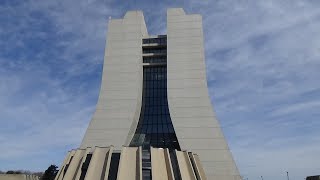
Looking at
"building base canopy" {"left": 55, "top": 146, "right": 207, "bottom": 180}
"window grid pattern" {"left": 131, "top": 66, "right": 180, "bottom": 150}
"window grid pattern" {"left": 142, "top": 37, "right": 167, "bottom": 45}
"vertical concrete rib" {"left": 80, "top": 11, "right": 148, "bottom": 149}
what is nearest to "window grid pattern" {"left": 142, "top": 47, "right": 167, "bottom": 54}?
"window grid pattern" {"left": 142, "top": 37, "right": 167, "bottom": 45}

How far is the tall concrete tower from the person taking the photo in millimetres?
46594

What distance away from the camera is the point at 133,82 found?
172 ft

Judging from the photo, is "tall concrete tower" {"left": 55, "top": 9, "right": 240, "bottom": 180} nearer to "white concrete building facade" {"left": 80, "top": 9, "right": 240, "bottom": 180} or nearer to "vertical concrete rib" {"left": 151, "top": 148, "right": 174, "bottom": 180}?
"white concrete building facade" {"left": 80, "top": 9, "right": 240, "bottom": 180}

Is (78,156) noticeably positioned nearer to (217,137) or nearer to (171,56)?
(217,137)

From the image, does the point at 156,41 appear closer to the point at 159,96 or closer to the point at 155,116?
the point at 159,96

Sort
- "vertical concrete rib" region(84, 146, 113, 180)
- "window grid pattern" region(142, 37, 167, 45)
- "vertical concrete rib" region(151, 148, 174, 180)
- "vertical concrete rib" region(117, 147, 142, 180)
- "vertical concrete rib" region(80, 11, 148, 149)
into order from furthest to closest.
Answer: "window grid pattern" region(142, 37, 167, 45) → "vertical concrete rib" region(80, 11, 148, 149) → "vertical concrete rib" region(151, 148, 174, 180) → "vertical concrete rib" region(84, 146, 113, 180) → "vertical concrete rib" region(117, 147, 142, 180)

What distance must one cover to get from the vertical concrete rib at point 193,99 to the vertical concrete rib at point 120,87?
15.2ft

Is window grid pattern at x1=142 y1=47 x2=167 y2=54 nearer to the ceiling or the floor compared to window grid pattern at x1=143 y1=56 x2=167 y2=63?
nearer to the ceiling

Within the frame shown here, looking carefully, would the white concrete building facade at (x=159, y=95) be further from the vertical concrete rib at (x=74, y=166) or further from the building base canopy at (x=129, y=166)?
the building base canopy at (x=129, y=166)

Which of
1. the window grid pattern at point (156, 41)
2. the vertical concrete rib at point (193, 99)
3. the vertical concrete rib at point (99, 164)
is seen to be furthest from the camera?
the window grid pattern at point (156, 41)

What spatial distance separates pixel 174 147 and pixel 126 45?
56.7 ft

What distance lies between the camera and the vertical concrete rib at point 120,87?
158 feet

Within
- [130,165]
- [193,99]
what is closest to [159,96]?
[193,99]

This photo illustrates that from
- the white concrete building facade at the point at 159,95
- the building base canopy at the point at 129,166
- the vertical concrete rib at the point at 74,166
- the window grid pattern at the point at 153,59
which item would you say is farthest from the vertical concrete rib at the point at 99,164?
the window grid pattern at the point at 153,59
